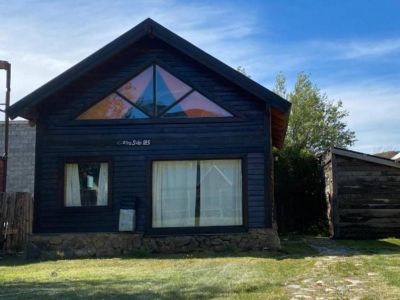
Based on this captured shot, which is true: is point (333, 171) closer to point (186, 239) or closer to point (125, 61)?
point (186, 239)

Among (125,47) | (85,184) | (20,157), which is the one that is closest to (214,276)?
(85,184)

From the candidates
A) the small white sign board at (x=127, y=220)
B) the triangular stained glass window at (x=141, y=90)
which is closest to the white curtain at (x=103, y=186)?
the small white sign board at (x=127, y=220)

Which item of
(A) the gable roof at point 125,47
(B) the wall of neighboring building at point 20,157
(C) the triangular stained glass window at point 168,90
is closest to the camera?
(A) the gable roof at point 125,47

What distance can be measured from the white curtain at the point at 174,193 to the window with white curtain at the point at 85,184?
1.34m

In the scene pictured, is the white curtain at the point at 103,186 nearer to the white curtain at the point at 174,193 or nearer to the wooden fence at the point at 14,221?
the white curtain at the point at 174,193

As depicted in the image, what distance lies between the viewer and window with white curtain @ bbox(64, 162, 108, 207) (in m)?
14.8

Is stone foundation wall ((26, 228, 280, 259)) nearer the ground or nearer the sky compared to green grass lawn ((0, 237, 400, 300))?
nearer the sky

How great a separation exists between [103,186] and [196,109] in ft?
10.1

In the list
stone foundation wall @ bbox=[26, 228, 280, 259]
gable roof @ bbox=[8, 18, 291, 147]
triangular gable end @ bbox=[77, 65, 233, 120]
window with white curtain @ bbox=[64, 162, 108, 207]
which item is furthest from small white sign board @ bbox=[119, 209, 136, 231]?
gable roof @ bbox=[8, 18, 291, 147]

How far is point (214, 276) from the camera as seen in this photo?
9305 mm

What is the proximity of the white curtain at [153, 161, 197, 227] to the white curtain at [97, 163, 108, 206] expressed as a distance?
124cm

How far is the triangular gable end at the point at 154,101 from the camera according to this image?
48.4 ft

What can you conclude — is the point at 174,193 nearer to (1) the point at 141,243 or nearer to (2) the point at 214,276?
(1) the point at 141,243

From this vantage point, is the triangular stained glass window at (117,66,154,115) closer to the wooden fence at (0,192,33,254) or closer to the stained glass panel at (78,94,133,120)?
the stained glass panel at (78,94,133,120)
